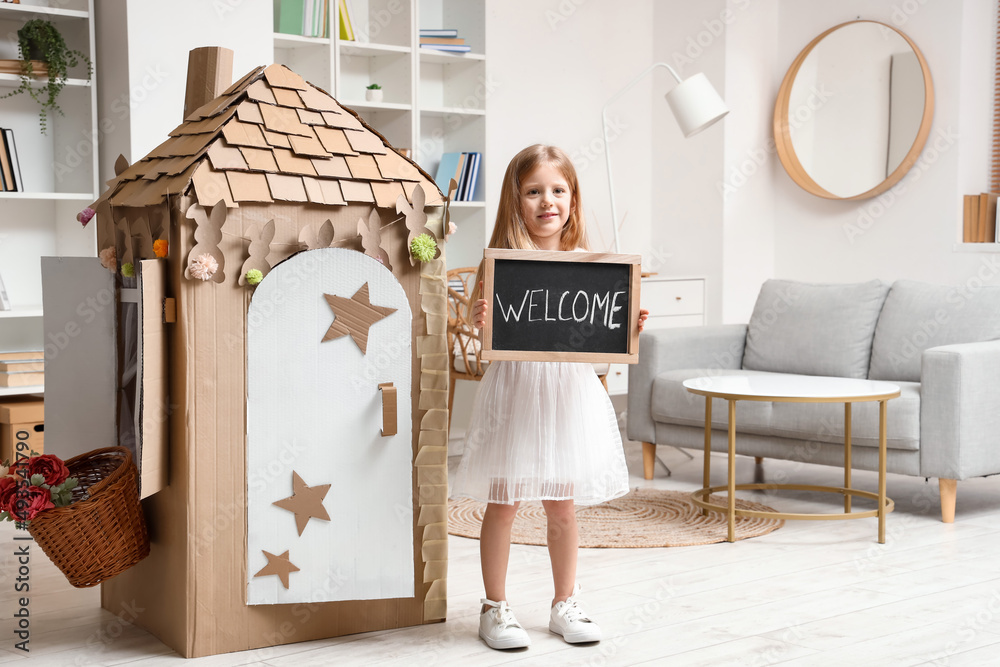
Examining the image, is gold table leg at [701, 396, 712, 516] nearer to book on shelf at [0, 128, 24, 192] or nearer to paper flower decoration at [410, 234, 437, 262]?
paper flower decoration at [410, 234, 437, 262]

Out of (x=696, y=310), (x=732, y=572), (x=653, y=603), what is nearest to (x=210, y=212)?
(x=653, y=603)

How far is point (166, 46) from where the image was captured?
3.42m

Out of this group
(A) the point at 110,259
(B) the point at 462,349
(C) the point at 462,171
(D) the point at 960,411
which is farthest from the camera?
Answer: (C) the point at 462,171

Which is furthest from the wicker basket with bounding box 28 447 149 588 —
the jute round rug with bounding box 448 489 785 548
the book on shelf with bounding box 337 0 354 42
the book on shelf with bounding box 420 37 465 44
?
the book on shelf with bounding box 420 37 465 44

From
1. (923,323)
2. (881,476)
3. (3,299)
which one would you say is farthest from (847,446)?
(3,299)

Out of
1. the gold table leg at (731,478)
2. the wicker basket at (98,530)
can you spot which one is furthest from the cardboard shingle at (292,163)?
→ the gold table leg at (731,478)

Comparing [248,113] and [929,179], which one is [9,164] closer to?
[248,113]

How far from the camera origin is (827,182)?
517 cm

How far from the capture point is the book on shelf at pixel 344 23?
4.46 m

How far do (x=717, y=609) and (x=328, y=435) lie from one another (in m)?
1.01

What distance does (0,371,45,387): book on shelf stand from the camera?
3.73 m

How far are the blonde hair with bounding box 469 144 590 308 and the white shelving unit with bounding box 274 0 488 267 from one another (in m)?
2.31

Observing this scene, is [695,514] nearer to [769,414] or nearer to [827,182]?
[769,414]

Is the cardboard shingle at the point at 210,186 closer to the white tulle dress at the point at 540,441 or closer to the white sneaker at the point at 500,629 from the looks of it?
the white tulle dress at the point at 540,441
